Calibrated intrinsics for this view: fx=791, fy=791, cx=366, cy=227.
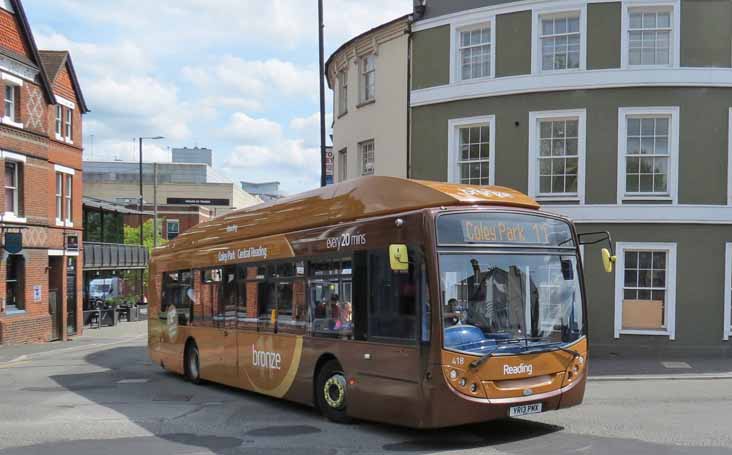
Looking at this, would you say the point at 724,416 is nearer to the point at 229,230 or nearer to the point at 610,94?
the point at 229,230

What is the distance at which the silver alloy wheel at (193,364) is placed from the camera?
53.6ft

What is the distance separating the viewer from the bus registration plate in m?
9.25

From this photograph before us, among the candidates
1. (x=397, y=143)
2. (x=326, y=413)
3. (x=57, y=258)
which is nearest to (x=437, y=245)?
(x=326, y=413)

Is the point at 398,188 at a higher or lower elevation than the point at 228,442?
higher

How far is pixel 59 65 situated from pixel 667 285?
2564 cm

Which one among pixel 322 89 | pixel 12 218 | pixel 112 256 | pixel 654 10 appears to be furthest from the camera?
pixel 112 256

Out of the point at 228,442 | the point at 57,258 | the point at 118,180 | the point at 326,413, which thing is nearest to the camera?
the point at 228,442

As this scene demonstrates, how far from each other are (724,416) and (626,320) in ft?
27.7

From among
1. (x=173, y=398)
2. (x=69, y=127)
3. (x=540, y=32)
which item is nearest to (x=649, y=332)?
(x=540, y=32)

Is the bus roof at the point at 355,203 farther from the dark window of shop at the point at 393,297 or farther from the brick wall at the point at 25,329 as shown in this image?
the brick wall at the point at 25,329

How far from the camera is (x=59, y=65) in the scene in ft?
108

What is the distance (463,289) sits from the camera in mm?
9320

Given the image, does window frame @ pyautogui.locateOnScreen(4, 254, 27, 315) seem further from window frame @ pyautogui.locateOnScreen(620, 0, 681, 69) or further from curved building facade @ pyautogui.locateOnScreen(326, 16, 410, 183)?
window frame @ pyautogui.locateOnScreen(620, 0, 681, 69)

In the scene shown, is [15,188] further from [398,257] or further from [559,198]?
[398,257]
